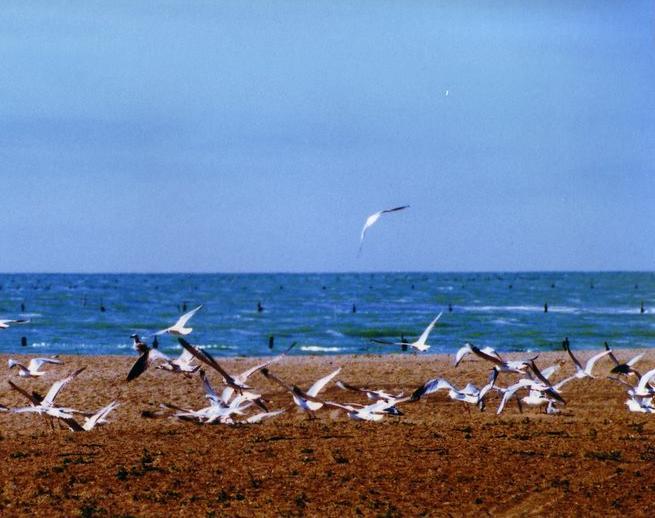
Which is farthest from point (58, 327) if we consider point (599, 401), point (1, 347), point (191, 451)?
point (191, 451)

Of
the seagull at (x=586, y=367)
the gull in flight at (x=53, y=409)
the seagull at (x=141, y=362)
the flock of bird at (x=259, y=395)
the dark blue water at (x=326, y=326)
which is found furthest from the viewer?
the dark blue water at (x=326, y=326)

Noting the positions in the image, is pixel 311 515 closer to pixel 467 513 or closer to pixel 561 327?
pixel 467 513

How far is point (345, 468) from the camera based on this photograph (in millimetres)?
9227

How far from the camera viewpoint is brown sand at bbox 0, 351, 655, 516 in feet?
26.1

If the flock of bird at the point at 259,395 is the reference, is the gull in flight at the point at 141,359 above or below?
above

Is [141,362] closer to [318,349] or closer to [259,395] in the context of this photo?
[259,395]

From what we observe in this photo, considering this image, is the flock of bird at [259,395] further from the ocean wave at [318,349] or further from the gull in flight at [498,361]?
the ocean wave at [318,349]

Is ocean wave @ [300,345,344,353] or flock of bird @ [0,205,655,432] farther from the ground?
flock of bird @ [0,205,655,432]

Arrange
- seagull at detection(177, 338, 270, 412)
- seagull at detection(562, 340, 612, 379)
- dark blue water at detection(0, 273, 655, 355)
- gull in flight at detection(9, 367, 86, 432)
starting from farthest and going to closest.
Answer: dark blue water at detection(0, 273, 655, 355)
seagull at detection(562, 340, 612, 379)
gull in flight at detection(9, 367, 86, 432)
seagull at detection(177, 338, 270, 412)

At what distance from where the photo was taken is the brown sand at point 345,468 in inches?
313

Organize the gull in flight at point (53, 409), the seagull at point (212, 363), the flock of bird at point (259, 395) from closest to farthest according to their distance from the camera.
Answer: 1. the seagull at point (212, 363)
2. the flock of bird at point (259, 395)
3. the gull in flight at point (53, 409)

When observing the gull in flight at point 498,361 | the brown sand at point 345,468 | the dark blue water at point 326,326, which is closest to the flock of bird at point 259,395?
the gull in flight at point 498,361

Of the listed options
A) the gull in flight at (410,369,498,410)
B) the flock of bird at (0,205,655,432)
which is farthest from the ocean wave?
the gull in flight at (410,369,498,410)

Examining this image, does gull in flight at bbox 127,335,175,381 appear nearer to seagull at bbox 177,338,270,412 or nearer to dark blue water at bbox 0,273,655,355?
seagull at bbox 177,338,270,412
